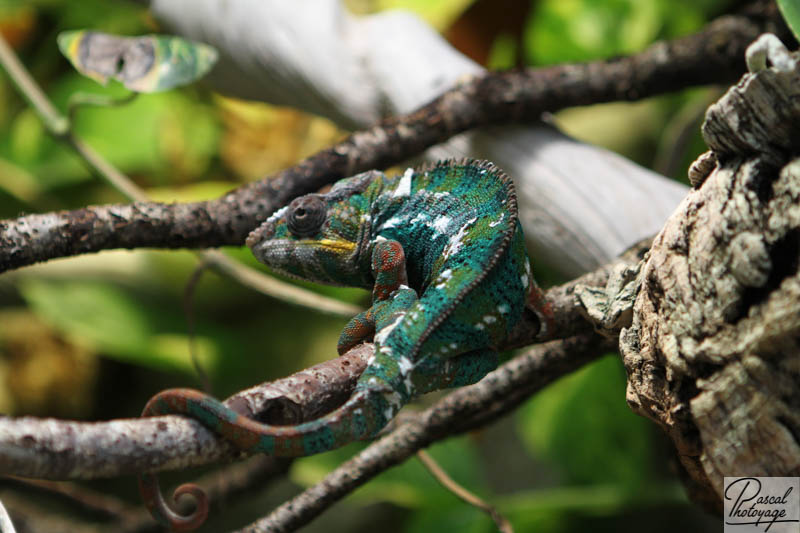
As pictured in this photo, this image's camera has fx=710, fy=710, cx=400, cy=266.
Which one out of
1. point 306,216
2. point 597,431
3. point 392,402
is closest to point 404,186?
point 306,216

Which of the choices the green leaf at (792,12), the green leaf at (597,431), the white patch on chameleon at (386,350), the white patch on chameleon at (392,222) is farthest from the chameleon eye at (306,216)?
the green leaf at (597,431)

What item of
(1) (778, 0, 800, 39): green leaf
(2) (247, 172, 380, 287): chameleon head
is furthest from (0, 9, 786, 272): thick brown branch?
(1) (778, 0, 800, 39): green leaf

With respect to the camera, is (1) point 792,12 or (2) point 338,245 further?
(2) point 338,245

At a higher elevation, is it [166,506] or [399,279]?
[399,279]

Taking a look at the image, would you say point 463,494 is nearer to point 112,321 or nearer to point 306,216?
point 306,216

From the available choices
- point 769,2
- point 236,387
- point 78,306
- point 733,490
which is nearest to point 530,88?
point 769,2

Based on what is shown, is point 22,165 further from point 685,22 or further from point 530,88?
point 685,22
